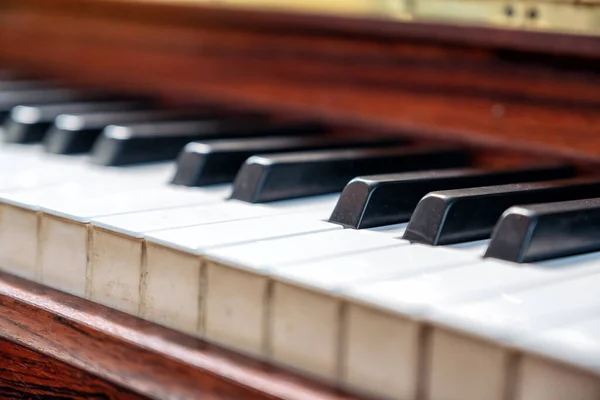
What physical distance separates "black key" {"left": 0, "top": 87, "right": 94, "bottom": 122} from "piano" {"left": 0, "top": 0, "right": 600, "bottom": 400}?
0.01 meters

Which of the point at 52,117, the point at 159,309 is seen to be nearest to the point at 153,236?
the point at 159,309

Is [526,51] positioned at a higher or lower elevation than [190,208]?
higher

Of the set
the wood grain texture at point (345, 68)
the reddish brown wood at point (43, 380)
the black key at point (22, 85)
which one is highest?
the wood grain texture at point (345, 68)

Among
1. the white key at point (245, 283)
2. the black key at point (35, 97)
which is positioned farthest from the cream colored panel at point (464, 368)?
the black key at point (35, 97)

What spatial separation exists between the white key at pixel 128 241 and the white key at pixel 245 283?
0.29 ft

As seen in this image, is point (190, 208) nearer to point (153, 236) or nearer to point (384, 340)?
point (153, 236)

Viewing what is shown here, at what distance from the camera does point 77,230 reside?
0.91 meters

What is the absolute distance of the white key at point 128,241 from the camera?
859 millimetres

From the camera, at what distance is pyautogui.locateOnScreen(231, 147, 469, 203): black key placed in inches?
41.3

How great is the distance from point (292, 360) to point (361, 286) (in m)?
0.09

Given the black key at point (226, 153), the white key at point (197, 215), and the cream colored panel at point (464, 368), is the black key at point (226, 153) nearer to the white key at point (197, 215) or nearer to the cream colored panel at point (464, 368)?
the white key at point (197, 215)

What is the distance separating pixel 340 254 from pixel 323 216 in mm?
165

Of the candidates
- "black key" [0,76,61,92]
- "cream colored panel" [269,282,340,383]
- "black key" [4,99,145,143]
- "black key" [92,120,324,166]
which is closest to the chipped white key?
"cream colored panel" [269,282,340,383]

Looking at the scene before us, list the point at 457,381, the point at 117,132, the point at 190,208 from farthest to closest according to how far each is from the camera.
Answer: the point at 117,132 → the point at 190,208 → the point at 457,381
